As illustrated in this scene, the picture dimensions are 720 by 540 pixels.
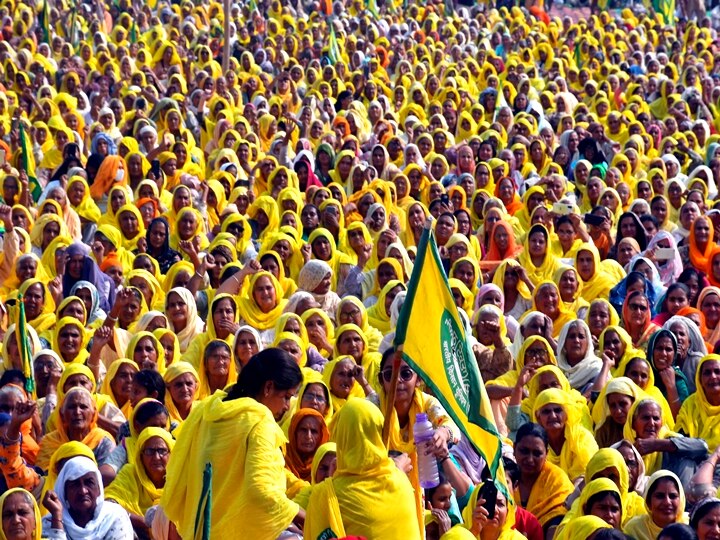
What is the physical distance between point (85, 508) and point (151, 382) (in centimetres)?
149

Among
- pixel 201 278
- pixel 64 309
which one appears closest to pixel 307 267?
pixel 201 278

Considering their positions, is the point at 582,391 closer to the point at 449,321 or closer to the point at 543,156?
the point at 449,321

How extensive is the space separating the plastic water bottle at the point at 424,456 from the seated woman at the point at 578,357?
10.7 ft

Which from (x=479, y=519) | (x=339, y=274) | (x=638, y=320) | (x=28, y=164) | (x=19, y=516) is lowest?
(x=28, y=164)

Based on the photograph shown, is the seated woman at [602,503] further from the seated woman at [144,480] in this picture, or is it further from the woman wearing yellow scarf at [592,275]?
the woman wearing yellow scarf at [592,275]

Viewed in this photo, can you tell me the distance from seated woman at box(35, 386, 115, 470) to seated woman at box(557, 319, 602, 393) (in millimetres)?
2625

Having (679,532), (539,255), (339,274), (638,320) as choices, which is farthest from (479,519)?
(539,255)

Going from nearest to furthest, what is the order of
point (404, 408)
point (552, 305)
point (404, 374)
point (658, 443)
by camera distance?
1. point (404, 374)
2. point (404, 408)
3. point (658, 443)
4. point (552, 305)

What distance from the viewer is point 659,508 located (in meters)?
7.59

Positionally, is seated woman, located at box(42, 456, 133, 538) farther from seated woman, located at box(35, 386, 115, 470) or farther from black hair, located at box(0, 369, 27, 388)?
black hair, located at box(0, 369, 27, 388)

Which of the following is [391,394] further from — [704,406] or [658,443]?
[704,406]

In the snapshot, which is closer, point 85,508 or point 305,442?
point 85,508

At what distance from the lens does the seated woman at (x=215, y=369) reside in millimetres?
9398

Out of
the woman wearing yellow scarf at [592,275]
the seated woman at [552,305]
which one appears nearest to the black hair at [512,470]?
the seated woman at [552,305]
